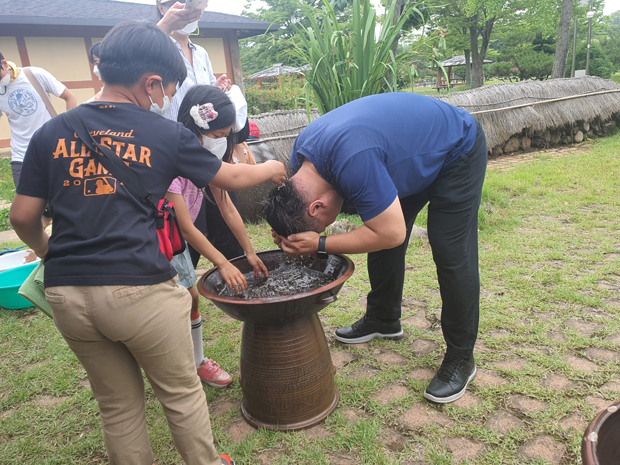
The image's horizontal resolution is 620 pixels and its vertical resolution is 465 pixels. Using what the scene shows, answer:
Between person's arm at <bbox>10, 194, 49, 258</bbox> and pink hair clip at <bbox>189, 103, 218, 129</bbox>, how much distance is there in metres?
0.84

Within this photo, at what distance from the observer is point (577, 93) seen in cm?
1020

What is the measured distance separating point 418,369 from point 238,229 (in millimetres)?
1331

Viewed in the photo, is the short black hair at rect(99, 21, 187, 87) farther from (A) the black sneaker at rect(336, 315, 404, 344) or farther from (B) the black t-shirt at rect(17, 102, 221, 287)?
(A) the black sneaker at rect(336, 315, 404, 344)

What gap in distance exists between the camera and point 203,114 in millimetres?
2133

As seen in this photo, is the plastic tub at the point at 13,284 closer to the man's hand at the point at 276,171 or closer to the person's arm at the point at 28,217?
the person's arm at the point at 28,217

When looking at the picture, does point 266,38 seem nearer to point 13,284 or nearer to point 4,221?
point 4,221

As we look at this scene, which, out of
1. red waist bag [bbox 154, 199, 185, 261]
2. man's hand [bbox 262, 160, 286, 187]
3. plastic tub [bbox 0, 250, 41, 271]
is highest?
man's hand [bbox 262, 160, 286, 187]

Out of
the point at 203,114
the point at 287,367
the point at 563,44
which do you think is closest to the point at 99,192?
the point at 203,114

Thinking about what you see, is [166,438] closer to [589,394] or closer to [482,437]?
[482,437]

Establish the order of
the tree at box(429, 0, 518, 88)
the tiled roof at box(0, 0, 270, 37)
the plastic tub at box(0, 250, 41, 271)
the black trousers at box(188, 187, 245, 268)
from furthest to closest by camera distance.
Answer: the tree at box(429, 0, 518, 88) < the tiled roof at box(0, 0, 270, 37) < the plastic tub at box(0, 250, 41, 271) < the black trousers at box(188, 187, 245, 268)

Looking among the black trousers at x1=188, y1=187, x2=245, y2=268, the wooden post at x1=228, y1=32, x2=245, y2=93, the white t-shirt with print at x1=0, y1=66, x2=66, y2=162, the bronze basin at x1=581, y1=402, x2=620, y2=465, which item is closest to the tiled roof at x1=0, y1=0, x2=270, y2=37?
the wooden post at x1=228, y1=32, x2=245, y2=93

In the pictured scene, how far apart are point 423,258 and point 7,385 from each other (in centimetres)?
342

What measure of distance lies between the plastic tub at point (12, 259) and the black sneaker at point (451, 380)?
11.8 feet

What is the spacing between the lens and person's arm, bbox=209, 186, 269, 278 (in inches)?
92.3
